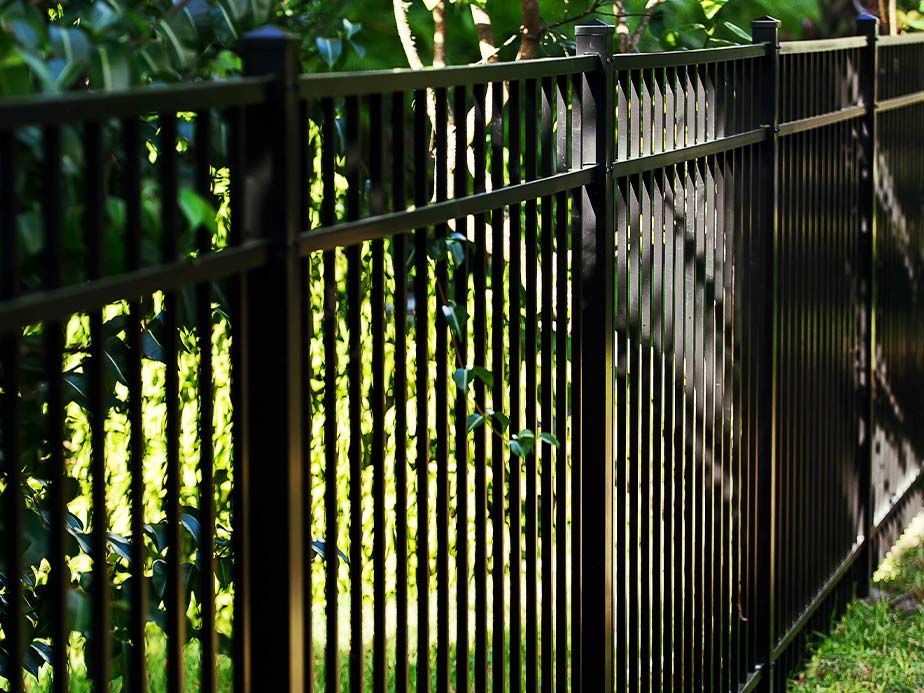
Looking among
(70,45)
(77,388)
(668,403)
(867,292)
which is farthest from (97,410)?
(867,292)

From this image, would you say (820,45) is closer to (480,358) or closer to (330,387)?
(480,358)

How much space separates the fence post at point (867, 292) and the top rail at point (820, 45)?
0.13 metres

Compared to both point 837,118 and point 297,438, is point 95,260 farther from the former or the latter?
point 837,118

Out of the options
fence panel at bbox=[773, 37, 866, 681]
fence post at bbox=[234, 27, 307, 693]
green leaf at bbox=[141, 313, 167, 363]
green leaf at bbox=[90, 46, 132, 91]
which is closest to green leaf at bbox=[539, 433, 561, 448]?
green leaf at bbox=[141, 313, 167, 363]

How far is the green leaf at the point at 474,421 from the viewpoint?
9.54 ft

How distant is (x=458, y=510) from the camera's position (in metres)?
2.80

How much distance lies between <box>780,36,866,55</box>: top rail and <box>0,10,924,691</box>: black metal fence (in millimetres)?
30

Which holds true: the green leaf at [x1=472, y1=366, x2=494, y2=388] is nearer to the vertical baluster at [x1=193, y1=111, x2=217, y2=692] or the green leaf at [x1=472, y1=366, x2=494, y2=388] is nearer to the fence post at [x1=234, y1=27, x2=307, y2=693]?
the fence post at [x1=234, y1=27, x2=307, y2=693]

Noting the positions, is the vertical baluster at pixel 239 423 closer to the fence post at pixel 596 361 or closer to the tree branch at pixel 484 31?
the fence post at pixel 596 361

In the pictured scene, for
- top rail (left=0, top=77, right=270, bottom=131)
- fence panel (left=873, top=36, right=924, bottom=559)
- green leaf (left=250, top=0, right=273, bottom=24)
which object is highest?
green leaf (left=250, top=0, right=273, bottom=24)

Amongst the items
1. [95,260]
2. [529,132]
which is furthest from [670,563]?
[95,260]

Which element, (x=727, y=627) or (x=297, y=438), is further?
(x=727, y=627)

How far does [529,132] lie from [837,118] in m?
2.84

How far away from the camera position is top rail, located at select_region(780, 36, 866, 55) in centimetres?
493
